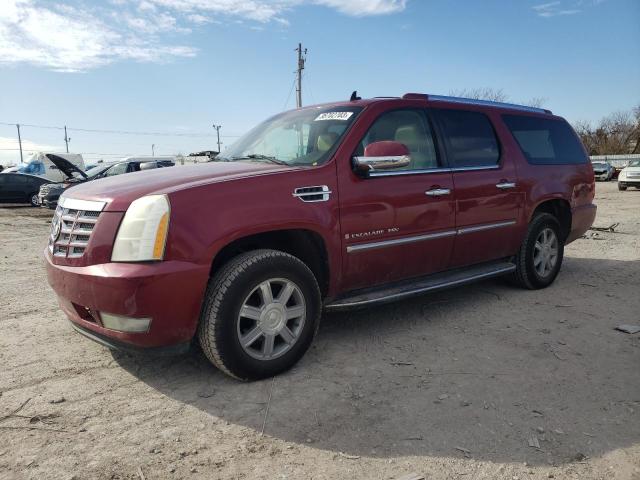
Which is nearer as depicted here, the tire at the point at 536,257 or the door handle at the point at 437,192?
the door handle at the point at 437,192

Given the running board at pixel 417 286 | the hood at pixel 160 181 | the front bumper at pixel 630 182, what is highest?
the hood at pixel 160 181

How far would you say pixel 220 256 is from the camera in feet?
10.4

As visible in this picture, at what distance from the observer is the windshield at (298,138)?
3.62m

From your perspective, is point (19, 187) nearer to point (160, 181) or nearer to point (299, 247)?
point (160, 181)

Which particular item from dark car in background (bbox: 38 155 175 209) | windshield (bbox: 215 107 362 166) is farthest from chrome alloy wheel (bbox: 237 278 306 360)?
dark car in background (bbox: 38 155 175 209)

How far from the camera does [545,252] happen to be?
535 centimetres

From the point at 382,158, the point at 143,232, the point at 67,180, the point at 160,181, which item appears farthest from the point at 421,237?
the point at 67,180

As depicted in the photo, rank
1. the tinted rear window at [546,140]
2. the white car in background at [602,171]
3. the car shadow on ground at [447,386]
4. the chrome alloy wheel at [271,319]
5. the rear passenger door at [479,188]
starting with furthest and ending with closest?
the white car in background at [602,171] < the tinted rear window at [546,140] < the rear passenger door at [479,188] < the chrome alloy wheel at [271,319] < the car shadow on ground at [447,386]

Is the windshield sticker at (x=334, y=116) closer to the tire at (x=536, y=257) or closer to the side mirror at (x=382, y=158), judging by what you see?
the side mirror at (x=382, y=158)

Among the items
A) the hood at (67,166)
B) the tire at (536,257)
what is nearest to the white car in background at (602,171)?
the hood at (67,166)

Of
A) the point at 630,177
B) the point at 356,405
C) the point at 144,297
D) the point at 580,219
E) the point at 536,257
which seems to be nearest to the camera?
the point at 144,297

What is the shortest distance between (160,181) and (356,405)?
1.79 metres

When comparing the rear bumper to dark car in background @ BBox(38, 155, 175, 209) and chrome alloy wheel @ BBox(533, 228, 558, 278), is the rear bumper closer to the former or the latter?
chrome alloy wheel @ BBox(533, 228, 558, 278)

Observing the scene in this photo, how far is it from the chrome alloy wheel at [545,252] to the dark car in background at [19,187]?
1891 cm
